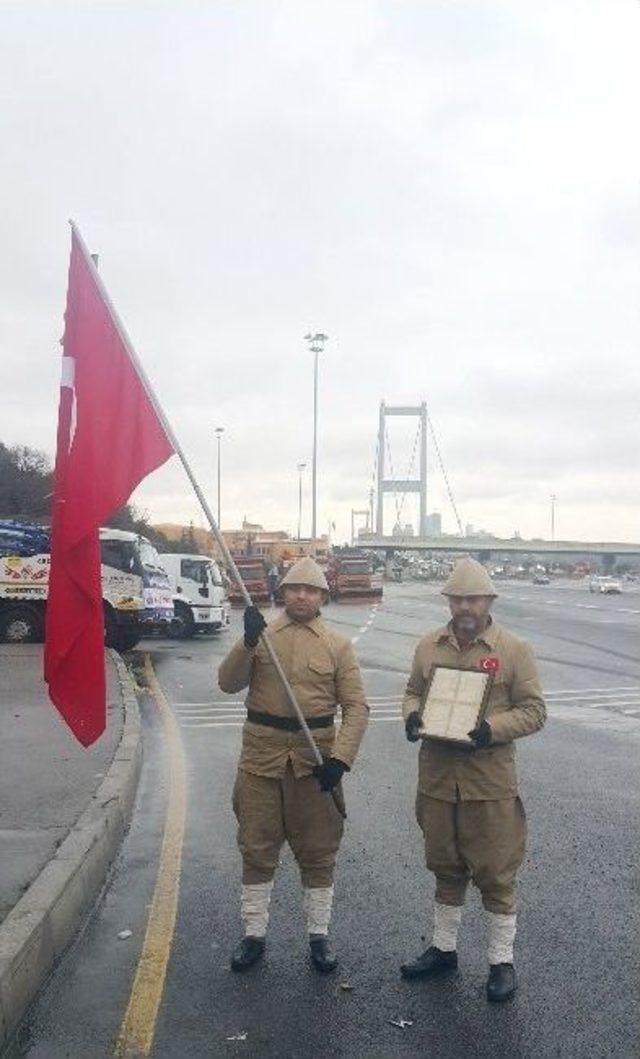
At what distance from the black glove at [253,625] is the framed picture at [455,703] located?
0.79m

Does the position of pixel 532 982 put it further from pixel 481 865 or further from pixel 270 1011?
pixel 270 1011

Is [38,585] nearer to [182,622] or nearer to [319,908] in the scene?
[182,622]

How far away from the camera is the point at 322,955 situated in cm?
461

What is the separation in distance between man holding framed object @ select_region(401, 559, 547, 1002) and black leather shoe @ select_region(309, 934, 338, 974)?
321 millimetres

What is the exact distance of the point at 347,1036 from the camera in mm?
3996

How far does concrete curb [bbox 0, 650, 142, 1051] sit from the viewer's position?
4.07 m

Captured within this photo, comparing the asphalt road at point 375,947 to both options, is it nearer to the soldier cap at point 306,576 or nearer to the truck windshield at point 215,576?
the soldier cap at point 306,576

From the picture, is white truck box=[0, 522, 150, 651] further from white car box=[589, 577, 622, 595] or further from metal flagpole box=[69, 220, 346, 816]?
white car box=[589, 577, 622, 595]

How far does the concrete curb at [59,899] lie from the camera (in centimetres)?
407

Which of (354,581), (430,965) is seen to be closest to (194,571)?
(354,581)

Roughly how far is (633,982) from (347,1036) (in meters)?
1.31

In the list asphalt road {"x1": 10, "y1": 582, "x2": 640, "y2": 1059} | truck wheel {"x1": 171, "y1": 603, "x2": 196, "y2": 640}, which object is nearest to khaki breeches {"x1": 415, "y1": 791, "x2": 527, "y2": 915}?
asphalt road {"x1": 10, "y1": 582, "x2": 640, "y2": 1059}

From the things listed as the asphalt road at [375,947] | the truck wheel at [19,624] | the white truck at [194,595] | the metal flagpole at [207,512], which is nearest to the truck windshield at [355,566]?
the white truck at [194,595]

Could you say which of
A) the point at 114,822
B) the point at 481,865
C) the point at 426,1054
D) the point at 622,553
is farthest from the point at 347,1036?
the point at 622,553
